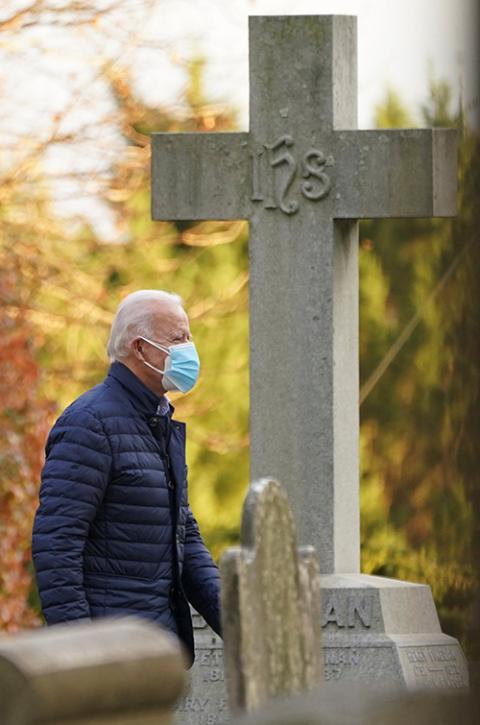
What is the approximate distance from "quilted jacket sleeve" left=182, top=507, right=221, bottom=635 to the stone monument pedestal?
1.37 meters

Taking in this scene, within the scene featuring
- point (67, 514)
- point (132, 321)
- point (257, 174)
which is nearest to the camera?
point (67, 514)

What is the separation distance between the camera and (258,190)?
7.23 meters

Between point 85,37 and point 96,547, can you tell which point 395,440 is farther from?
point 96,547

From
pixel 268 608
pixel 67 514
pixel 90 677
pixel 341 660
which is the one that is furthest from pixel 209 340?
pixel 90 677

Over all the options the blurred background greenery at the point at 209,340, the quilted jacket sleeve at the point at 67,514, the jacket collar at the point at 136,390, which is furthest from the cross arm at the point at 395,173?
the quilted jacket sleeve at the point at 67,514

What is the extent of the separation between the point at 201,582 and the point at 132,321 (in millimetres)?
738

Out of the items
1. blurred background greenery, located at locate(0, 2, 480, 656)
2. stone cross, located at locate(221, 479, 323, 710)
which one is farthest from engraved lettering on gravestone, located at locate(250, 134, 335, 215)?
stone cross, located at locate(221, 479, 323, 710)

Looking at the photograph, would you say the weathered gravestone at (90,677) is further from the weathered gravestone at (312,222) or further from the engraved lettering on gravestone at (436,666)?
the weathered gravestone at (312,222)

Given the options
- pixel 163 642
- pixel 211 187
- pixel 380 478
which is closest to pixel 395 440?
pixel 380 478

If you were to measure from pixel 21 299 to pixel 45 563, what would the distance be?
21.8 ft

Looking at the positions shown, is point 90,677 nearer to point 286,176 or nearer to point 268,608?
point 268,608

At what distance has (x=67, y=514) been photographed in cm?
503

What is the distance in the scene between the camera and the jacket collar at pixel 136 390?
5.27 m

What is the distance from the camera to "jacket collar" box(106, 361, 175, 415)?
17.3 feet
